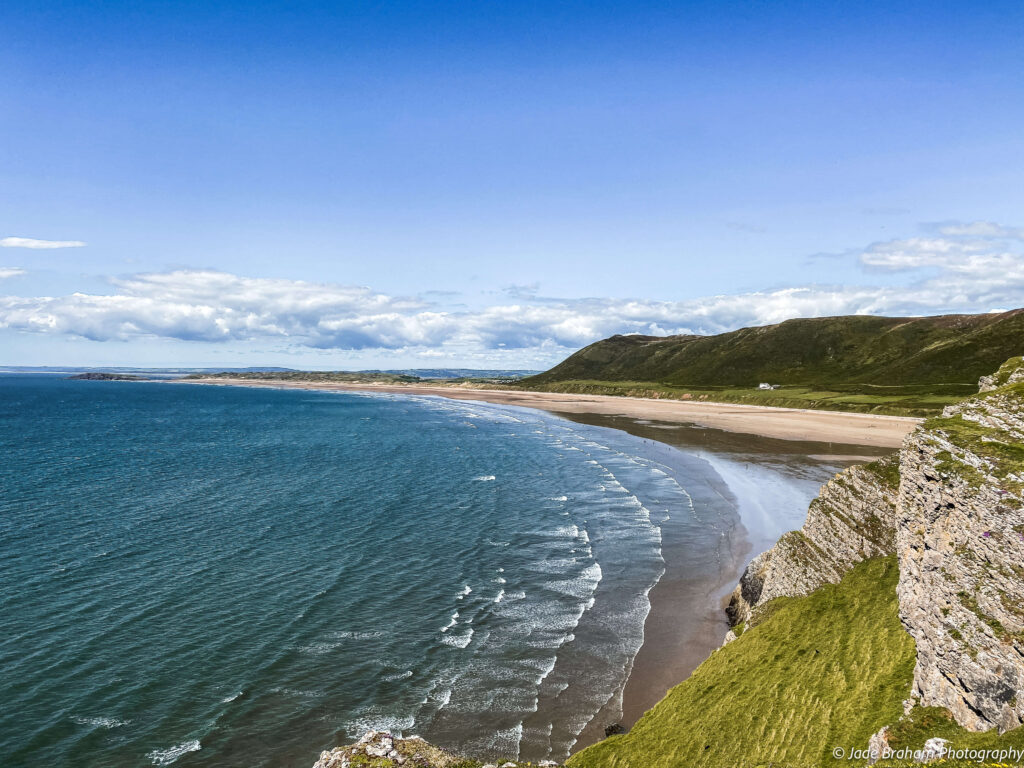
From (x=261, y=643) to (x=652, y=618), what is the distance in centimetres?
2074

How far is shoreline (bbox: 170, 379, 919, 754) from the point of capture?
1022 inches

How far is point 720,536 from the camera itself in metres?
44.5

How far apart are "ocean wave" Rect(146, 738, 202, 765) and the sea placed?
7 cm

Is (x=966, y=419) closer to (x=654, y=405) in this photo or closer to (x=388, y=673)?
(x=388, y=673)

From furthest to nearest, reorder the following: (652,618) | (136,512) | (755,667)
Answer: (136,512)
(652,618)
(755,667)

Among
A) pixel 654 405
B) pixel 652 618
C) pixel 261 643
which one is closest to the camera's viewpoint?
pixel 261 643

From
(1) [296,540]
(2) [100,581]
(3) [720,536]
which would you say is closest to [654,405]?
(3) [720,536]

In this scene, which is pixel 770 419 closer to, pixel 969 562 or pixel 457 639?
pixel 457 639

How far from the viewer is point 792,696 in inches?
645

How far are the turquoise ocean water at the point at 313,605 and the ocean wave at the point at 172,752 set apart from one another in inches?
2.9

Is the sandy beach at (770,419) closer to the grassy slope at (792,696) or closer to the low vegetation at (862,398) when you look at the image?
the low vegetation at (862,398)

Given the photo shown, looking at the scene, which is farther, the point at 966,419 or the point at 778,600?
the point at 778,600

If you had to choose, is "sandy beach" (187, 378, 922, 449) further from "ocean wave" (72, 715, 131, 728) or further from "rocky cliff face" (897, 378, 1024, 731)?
"ocean wave" (72, 715, 131, 728)

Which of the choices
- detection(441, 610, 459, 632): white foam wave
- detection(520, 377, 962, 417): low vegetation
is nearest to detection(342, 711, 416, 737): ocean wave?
detection(441, 610, 459, 632): white foam wave
